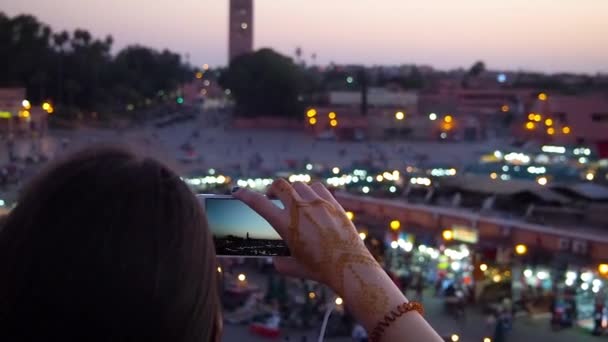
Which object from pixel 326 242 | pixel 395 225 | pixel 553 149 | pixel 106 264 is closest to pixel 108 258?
pixel 106 264

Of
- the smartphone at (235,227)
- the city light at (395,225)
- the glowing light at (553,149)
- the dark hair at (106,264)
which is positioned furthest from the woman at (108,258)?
the glowing light at (553,149)

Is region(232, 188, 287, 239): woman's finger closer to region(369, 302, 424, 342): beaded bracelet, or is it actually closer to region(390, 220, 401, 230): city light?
region(369, 302, 424, 342): beaded bracelet

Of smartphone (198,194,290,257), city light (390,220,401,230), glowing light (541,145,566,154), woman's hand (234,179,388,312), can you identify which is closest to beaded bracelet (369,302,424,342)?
woman's hand (234,179,388,312)

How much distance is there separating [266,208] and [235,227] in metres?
0.07

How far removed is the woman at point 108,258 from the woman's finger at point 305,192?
3.4 inches

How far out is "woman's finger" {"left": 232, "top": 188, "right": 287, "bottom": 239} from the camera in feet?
1.44

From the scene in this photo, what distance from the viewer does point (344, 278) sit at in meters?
0.42

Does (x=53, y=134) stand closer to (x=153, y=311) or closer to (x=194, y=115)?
(x=194, y=115)

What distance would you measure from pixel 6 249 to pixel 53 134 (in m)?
17.5

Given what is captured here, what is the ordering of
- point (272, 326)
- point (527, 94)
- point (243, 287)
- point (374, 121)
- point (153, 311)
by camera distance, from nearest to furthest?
point (153, 311), point (272, 326), point (243, 287), point (374, 121), point (527, 94)

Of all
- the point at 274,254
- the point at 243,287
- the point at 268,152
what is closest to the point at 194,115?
the point at 268,152

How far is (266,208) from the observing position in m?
0.45

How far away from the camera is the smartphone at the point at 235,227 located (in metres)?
0.50

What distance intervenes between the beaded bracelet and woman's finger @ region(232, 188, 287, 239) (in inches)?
2.9
